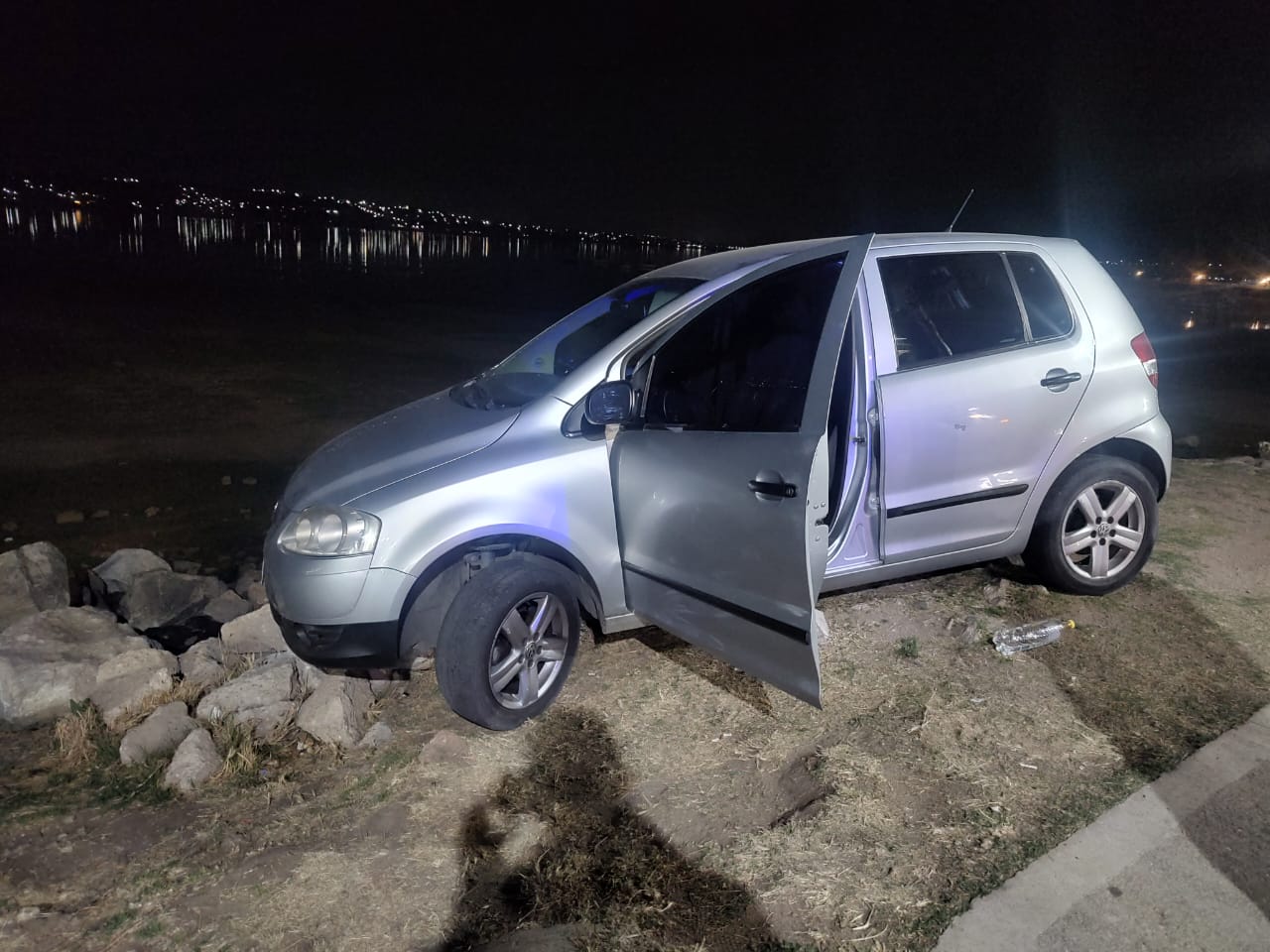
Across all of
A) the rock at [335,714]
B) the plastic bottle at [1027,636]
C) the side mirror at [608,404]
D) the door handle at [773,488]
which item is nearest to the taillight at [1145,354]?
the plastic bottle at [1027,636]

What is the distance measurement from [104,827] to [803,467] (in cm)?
277

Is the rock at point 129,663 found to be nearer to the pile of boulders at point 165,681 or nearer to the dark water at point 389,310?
the pile of boulders at point 165,681

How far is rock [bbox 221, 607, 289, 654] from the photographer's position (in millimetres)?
4492

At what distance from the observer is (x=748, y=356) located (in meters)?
3.90

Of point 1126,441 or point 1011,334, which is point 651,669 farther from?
point 1126,441

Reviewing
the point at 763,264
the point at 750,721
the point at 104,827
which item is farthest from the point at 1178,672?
the point at 104,827

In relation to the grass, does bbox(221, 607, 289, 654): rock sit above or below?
above

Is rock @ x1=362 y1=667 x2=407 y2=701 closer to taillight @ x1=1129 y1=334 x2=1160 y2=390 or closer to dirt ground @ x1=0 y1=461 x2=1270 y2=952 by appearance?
dirt ground @ x1=0 y1=461 x2=1270 y2=952

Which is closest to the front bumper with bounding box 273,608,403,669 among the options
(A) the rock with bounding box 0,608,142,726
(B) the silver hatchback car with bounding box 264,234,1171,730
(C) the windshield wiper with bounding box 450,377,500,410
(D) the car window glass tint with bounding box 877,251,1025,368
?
(B) the silver hatchback car with bounding box 264,234,1171,730

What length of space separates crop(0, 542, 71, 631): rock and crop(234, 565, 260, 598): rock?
3.16 feet

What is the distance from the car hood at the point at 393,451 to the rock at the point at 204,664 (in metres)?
1.00

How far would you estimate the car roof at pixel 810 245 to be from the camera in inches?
156

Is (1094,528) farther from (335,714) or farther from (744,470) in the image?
(335,714)

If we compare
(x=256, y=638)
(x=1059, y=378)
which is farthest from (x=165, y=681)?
(x=1059, y=378)
